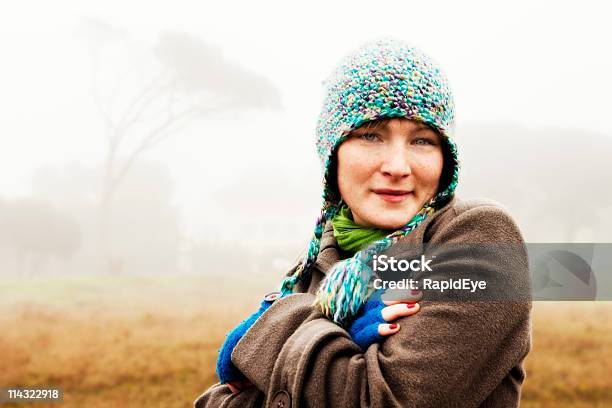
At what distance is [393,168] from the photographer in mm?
1451

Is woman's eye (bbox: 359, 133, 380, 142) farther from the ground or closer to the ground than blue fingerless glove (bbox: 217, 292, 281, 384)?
farther from the ground

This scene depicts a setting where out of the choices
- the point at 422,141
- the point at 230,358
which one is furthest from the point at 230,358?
the point at 422,141

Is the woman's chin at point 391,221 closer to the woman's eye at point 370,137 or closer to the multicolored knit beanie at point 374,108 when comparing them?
the multicolored knit beanie at point 374,108

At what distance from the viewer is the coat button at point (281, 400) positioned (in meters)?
1.31

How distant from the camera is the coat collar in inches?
57.3

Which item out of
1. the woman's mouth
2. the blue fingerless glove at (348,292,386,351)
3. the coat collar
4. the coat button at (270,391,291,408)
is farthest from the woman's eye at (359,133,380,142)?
the coat button at (270,391,291,408)

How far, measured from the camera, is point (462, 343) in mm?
1241

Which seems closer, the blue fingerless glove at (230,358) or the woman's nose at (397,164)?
the woman's nose at (397,164)

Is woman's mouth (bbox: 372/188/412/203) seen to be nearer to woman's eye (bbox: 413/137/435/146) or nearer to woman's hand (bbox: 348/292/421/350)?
woman's eye (bbox: 413/137/435/146)

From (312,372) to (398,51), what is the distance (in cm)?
85

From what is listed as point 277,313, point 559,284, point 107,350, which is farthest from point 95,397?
point 559,284

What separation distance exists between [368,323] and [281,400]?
10.5 inches

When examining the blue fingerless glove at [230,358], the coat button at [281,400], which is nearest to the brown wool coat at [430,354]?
the coat button at [281,400]

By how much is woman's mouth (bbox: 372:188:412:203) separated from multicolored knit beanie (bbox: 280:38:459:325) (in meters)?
0.06
